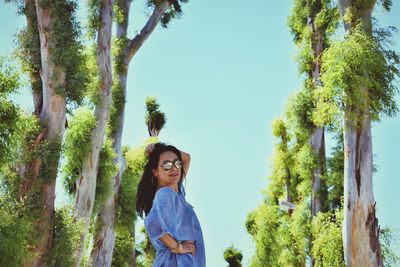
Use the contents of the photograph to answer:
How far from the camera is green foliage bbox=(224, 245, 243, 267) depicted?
72.4 feet

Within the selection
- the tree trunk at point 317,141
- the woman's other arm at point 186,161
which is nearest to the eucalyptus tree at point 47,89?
the woman's other arm at point 186,161

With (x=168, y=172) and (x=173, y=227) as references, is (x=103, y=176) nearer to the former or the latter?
(x=168, y=172)

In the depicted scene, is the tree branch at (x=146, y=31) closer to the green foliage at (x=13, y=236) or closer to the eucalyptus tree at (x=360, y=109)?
the eucalyptus tree at (x=360, y=109)

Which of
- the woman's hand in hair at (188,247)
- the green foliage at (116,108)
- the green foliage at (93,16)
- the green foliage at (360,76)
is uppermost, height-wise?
the green foliage at (93,16)

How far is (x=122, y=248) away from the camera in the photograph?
14742 millimetres

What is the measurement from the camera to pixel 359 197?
8.68 meters

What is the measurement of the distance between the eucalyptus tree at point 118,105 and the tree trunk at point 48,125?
3.71 metres

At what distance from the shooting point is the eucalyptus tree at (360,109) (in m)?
8.61

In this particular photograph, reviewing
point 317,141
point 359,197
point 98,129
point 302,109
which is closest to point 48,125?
point 98,129

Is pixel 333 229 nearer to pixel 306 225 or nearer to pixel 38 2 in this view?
pixel 306 225

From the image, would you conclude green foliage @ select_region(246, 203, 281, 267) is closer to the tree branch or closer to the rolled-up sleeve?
the tree branch

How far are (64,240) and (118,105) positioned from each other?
217 inches

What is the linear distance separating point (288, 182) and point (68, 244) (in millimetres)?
7827

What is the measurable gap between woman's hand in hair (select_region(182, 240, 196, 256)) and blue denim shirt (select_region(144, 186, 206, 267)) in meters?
0.02
